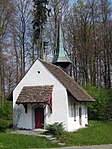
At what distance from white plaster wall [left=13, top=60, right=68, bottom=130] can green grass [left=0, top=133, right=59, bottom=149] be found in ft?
16.0

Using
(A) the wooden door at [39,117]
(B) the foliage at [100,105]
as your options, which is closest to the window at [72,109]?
(A) the wooden door at [39,117]

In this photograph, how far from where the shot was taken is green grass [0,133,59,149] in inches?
840

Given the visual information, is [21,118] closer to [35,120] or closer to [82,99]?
[35,120]

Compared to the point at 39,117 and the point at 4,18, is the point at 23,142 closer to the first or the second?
the point at 39,117

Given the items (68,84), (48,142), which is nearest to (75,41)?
(68,84)

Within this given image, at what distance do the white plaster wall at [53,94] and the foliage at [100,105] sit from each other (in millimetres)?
10588

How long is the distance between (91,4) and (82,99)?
824 inches

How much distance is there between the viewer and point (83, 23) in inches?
1874

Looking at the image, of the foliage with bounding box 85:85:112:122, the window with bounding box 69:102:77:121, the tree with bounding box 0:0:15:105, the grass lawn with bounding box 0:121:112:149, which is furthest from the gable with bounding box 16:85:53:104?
the foliage with bounding box 85:85:112:122

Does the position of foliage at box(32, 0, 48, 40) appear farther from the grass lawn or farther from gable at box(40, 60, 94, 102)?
the grass lawn

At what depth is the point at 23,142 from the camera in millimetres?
22219

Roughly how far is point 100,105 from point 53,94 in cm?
1123

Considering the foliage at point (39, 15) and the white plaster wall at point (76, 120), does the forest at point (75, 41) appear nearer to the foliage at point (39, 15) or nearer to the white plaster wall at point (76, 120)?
the foliage at point (39, 15)

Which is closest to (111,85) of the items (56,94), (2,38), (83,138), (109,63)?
(109,63)
